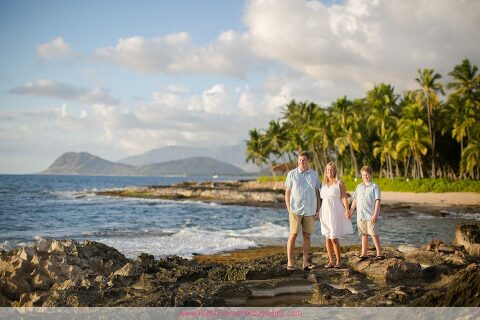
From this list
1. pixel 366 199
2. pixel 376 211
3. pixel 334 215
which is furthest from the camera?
pixel 366 199

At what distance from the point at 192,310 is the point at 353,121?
2167 inches

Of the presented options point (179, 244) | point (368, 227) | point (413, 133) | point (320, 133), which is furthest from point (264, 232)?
point (320, 133)

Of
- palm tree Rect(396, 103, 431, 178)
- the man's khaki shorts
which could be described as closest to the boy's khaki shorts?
the man's khaki shorts

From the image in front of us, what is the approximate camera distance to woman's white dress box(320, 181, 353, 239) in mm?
8227

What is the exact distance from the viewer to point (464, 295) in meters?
5.36

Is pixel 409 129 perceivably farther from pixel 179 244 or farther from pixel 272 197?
pixel 179 244

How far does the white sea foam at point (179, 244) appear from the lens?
15316mm

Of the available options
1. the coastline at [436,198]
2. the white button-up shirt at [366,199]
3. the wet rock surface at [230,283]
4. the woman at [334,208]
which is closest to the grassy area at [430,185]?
the coastline at [436,198]

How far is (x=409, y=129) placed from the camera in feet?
160

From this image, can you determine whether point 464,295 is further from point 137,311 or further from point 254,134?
point 254,134

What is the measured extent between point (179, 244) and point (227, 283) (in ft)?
34.9

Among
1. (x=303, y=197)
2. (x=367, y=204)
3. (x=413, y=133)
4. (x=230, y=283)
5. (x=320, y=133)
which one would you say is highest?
(x=320, y=133)

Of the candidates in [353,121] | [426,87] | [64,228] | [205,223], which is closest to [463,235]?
[205,223]

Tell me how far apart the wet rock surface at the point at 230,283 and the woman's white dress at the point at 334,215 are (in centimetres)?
72
